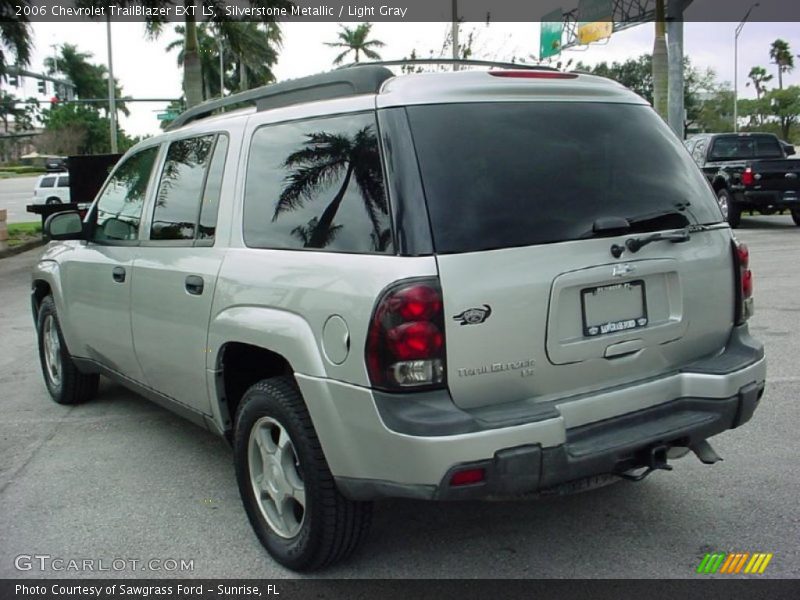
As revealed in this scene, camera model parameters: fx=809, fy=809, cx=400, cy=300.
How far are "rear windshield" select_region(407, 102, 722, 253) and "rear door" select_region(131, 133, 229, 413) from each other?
1288mm

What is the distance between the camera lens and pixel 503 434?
2.74 metres

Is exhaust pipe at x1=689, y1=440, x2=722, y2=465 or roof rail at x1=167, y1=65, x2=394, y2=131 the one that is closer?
roof rail at x1=167, y1=65, x2=394, y2=131

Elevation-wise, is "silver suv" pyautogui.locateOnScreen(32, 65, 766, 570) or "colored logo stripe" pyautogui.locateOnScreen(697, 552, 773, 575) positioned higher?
"silver suv" pyautogui.locateOnScreen(32, 65, 766, 570)

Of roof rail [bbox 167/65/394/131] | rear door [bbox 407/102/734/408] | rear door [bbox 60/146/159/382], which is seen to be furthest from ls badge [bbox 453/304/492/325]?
rear door [bbox 60/146/159/382]

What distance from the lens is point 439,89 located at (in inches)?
120

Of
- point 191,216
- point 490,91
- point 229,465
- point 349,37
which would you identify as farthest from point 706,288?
point 349,37

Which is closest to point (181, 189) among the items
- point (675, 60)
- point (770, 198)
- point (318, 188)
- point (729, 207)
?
point (318, 188)

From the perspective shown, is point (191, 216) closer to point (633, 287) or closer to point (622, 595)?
point (633, 287)

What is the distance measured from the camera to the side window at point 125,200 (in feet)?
15.4

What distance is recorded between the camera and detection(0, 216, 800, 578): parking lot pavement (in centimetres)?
337

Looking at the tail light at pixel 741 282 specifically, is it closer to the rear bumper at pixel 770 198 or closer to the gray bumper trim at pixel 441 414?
the gray bumper trim at pixel 441 414

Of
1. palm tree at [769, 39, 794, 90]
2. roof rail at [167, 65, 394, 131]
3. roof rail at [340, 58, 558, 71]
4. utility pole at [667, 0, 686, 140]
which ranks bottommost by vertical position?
roof rail at [167, 65, 394, 131]

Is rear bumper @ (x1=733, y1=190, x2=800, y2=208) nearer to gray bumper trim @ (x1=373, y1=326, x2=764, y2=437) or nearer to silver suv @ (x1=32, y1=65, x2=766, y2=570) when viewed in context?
silver suv @ (x1=32, y1=65, x2=766, y2=570)
